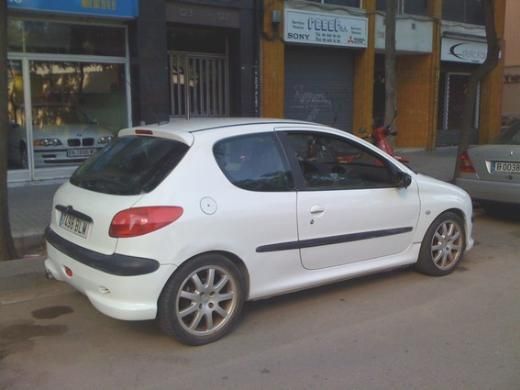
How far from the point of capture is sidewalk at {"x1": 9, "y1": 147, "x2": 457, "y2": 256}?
6.99 metres

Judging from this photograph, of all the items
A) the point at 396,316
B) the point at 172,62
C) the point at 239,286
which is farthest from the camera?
the point at 172,62

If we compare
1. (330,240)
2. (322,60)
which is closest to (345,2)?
(322,60)

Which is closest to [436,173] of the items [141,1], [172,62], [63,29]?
[172,62]

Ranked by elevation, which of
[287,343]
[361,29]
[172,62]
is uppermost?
[361,29]

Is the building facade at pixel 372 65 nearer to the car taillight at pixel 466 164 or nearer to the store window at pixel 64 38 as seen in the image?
the store window at pixel 64 38

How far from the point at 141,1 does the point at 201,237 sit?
8.01m

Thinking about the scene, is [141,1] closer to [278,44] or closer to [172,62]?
[172,62]

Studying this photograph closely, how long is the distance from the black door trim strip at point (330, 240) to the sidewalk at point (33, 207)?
11.7 feet

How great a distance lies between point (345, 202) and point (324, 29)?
A: 31.4 ft

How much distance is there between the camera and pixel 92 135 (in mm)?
11297

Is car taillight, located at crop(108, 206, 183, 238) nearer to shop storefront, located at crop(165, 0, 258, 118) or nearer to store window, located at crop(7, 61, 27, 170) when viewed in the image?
store window, located at crop(7, 61, 27, 170)

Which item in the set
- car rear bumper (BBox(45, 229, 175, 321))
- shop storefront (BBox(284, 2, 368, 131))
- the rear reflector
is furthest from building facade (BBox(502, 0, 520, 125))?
car rear bumper (BBox(45, 229, 175, 321))

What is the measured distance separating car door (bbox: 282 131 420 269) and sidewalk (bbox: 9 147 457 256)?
3.66m

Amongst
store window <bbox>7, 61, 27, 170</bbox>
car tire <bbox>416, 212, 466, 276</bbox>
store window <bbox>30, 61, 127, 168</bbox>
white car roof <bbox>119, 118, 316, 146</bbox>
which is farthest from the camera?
store window <bbox>30, 61, 127, 168</bbox>
